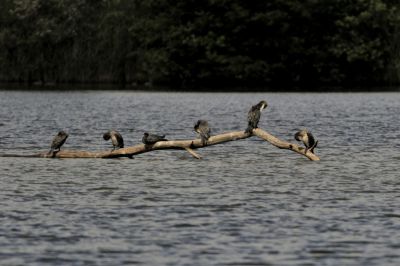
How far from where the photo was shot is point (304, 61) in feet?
439

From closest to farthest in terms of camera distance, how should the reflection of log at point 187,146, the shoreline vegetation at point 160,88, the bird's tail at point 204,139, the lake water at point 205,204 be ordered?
the lake water at point 205,204
the reflection of log at point 187,146
the bird's tail at point 204,139
the shoreline vegetation at point 160,88

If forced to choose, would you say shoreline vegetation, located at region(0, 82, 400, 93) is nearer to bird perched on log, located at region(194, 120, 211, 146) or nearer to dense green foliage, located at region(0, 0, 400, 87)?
dense green foliage, located at region(0, 0, 400, 87)

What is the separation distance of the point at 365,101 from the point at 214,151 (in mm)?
54192

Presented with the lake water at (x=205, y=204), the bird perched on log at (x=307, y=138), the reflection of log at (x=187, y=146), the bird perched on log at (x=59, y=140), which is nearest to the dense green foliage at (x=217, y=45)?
the lake water at (x=205, y=204)

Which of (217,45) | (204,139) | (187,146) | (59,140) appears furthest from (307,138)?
(217,45)

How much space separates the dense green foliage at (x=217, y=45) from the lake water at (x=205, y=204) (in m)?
72.8

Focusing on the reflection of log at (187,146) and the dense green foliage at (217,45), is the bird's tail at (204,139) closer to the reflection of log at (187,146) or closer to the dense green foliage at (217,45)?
the reflection of log at (187,146)

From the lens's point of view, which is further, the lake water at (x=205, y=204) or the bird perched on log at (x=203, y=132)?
the bird perched on log at (x=203, y=132)

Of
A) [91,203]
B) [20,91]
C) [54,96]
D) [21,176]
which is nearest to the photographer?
[91,203]

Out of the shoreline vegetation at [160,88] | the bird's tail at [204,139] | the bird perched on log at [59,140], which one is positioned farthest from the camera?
the shoreline vegetation at [160,88]

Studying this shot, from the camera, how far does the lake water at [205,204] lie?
2219 cm

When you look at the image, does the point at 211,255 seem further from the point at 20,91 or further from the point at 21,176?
the point at 20,91

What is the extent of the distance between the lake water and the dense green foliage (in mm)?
72772

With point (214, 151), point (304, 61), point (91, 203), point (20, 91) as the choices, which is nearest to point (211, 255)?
point (91, 203)
